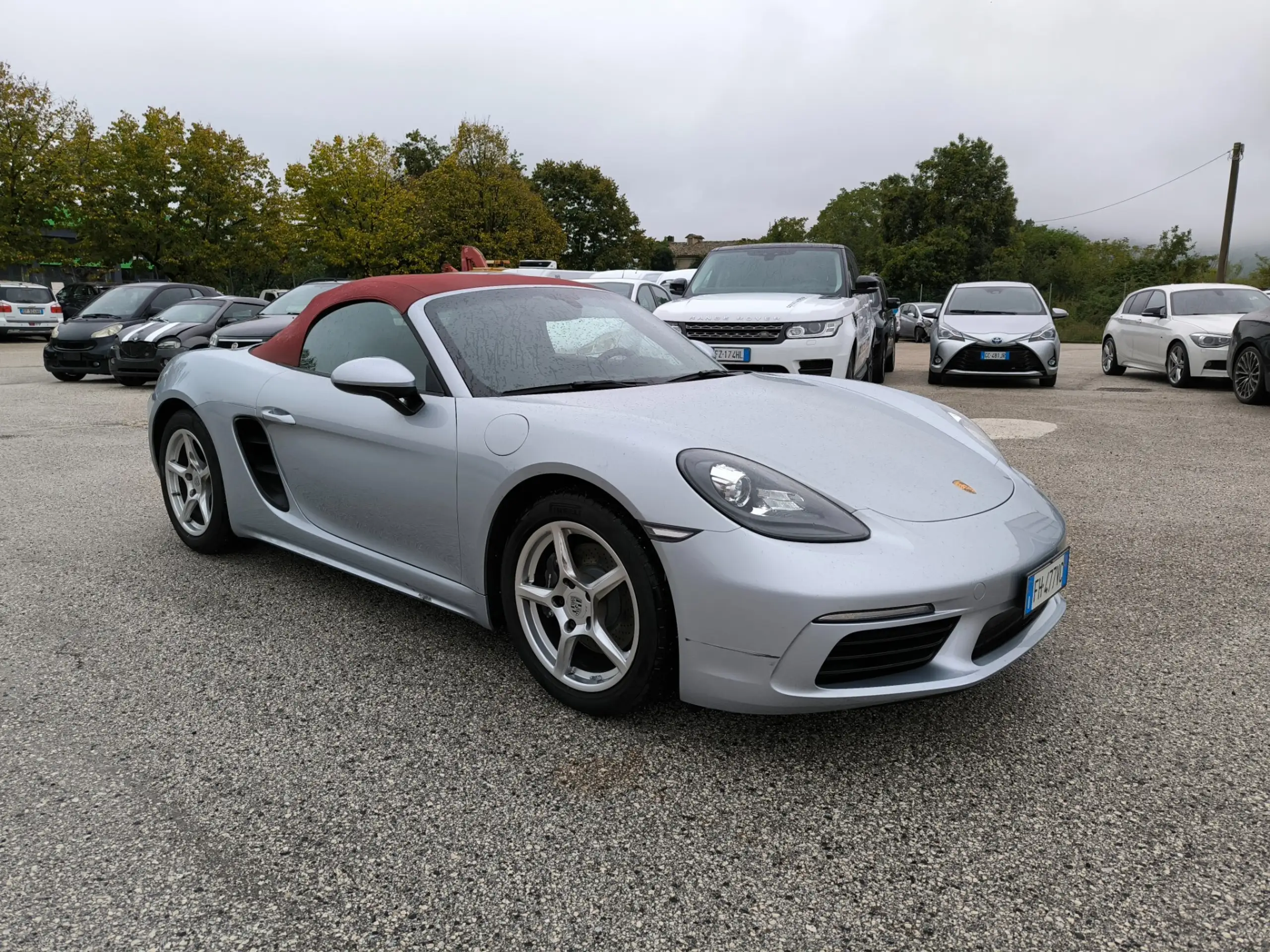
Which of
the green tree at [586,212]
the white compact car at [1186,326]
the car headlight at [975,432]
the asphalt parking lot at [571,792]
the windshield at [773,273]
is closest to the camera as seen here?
the asphalt parking lot at [571,792]

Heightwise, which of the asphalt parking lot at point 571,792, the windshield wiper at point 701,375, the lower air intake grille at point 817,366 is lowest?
the asphalt parking lot at point 571,792

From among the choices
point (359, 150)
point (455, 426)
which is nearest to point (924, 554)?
point (455, 426)

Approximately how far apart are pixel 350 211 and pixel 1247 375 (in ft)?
112

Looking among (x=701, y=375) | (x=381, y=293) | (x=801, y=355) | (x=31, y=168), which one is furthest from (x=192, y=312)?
(x=31, y=168)

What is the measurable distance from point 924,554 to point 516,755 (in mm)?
1190

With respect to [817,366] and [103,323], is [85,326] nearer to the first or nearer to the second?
[103,323]

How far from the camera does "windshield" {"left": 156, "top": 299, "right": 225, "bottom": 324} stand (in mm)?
13227

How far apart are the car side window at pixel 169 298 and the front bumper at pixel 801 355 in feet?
35.1

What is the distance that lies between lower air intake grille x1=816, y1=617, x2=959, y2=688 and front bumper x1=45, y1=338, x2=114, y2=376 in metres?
13.9

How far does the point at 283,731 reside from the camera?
8.54 feet

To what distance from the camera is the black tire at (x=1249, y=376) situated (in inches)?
378

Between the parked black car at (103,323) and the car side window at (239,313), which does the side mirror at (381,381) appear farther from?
the parked black car at (103,323)

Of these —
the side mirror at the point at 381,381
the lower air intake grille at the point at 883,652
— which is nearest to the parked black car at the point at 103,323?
the side mirror at the point at 381,381

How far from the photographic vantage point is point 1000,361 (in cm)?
1214
